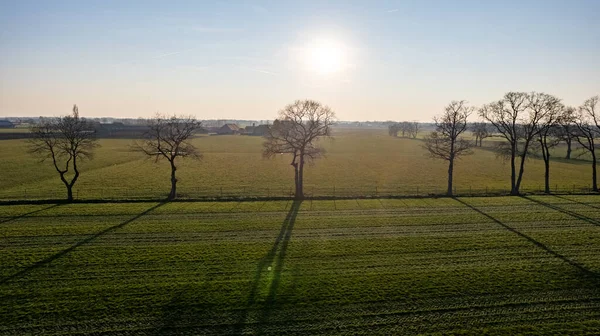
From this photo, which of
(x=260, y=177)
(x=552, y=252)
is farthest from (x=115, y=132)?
(x=552, y=252)

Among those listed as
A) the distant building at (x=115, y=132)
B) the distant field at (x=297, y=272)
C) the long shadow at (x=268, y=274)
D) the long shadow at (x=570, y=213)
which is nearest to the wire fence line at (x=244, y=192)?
the long shadow at (x=570, y=213)

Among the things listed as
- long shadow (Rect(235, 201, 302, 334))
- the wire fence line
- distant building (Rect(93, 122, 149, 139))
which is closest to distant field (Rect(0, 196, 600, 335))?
long shadow (Rect(235, 201, 302, 334))

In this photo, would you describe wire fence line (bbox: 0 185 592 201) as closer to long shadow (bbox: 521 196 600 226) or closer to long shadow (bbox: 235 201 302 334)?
long shadow (bbox: 521 196 600 226)

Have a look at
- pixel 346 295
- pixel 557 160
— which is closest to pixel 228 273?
pixel 346 295

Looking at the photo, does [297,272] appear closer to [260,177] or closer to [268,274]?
[268,274]

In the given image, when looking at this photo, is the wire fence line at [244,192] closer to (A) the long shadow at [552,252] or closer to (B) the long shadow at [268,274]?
(A) the long shadow at [552,252]

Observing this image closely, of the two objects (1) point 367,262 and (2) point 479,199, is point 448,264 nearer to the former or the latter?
(1) point 367,262
